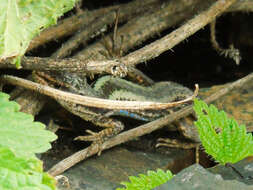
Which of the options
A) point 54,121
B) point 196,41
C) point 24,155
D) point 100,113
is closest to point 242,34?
point 196,41

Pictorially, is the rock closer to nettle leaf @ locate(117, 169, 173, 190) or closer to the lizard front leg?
nettle leaf @ locate(117, 169, 173, 190)

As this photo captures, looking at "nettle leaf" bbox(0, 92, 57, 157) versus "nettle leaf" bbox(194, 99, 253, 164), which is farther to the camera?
"nettle leaf" bbox(194, 99, 253, 164)

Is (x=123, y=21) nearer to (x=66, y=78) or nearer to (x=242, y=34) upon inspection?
(x=66, y=78)

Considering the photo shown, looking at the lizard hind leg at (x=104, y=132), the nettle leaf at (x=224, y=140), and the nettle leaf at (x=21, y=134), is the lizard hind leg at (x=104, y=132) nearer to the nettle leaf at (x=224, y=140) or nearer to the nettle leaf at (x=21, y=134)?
the nettle leaf at (x=224, y=140)

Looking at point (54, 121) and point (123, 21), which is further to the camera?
point (123, 21)

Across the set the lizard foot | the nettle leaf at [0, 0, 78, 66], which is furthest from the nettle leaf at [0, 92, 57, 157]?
the lizard foot

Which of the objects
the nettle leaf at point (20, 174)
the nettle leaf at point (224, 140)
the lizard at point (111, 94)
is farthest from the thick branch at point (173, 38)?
the nettle leaf at point (20, 174)

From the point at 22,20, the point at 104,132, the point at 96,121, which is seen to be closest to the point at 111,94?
the point at 96,121
